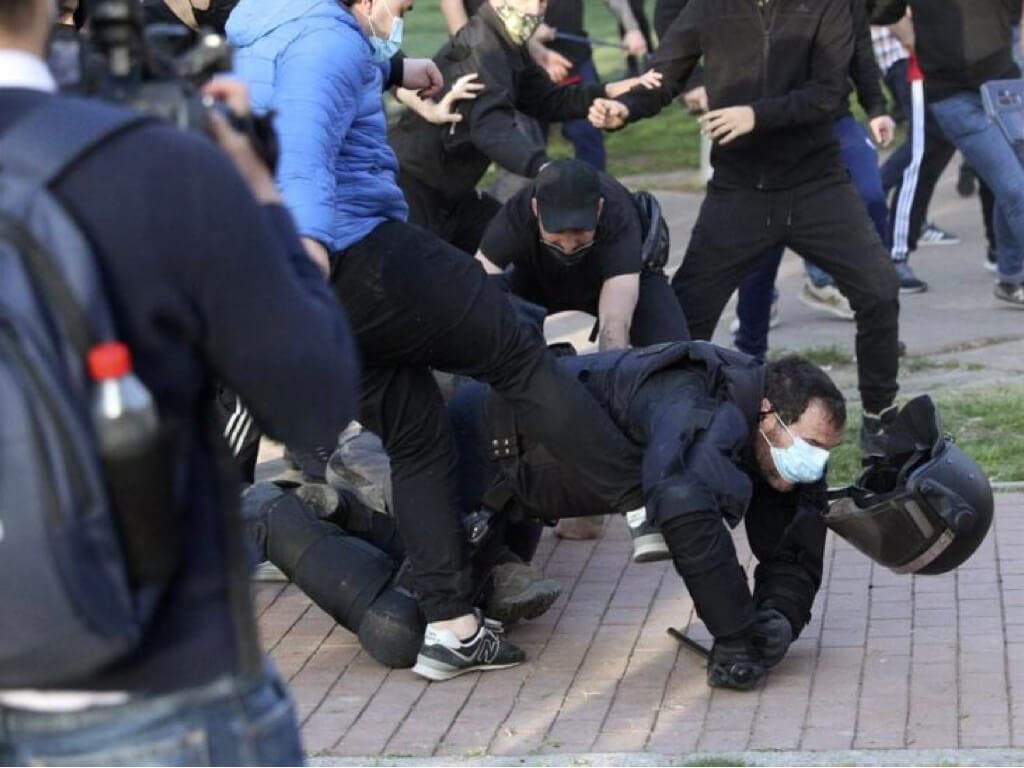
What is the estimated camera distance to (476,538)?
5.23 m

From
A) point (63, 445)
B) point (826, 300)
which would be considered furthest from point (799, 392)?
point (826, 300)

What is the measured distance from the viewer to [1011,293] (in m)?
9.42

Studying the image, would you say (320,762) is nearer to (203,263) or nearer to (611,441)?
(611,441)

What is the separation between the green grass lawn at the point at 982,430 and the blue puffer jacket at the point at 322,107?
2.47 m

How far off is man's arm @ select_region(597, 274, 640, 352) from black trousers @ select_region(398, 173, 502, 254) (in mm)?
1021

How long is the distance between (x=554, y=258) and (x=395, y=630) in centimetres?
170

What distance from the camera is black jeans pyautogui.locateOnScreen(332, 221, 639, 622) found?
4.77 m

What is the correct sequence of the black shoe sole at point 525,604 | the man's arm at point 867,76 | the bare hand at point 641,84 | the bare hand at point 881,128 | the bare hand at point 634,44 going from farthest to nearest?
the bare hand at point 634,44 < the bare hand at point 881,128 < the man's arm at point 867,76 < the bare hand at point 641,84 < the black shoe sole at point 525,604

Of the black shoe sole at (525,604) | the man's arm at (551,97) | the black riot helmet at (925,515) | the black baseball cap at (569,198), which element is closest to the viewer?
the black riot helmet at (925,515)

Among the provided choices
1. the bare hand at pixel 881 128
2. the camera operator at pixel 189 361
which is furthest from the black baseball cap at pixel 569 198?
the camera operator at pixel 189 361

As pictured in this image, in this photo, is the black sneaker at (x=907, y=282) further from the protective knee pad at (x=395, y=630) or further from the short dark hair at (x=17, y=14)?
the short dark hair at (x=17, y=14)

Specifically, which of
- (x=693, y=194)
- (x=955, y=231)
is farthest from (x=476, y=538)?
(x=693, y=194)

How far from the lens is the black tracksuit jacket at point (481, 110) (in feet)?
23.1

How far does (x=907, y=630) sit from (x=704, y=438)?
0.90m
